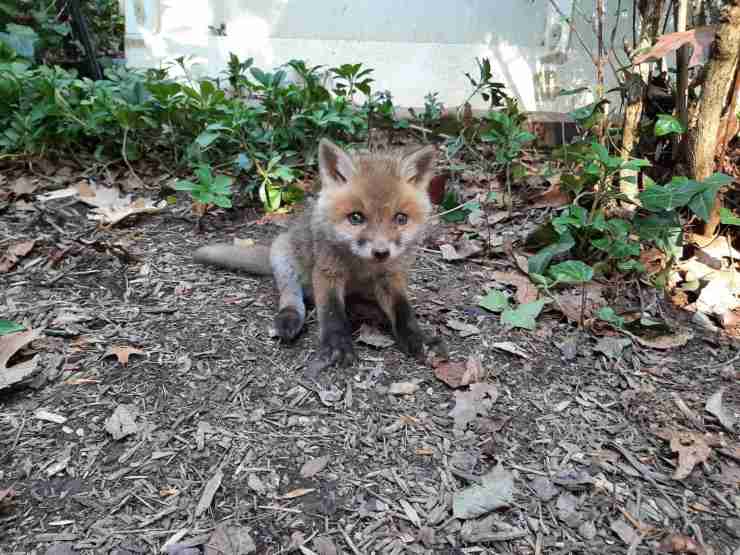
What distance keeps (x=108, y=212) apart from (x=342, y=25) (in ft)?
11.3

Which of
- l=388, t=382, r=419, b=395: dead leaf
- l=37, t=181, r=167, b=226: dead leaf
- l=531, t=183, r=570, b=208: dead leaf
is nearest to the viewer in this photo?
l=388, t=382, r=419, b=395: dead leaf

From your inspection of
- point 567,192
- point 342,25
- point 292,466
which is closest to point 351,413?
point 292,466

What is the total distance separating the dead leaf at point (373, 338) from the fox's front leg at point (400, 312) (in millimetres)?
57

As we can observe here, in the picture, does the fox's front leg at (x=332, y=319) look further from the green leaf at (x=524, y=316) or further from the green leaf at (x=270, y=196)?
the green leaf at (x=270, y=196)

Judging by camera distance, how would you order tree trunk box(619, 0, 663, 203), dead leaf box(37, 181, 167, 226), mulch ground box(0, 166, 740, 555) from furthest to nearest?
dead leaf box(37, 181, 167, 226)
tree trunk box(619, 0, 663, 203)
mulch ground box(0, 166, 740, 555)

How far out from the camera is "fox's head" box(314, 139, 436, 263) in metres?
2.35

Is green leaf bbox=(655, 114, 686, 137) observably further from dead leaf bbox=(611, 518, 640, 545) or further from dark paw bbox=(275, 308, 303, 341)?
dark paw bbox=(275, 308, 303, 341)

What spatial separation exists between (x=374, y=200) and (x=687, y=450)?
162cm

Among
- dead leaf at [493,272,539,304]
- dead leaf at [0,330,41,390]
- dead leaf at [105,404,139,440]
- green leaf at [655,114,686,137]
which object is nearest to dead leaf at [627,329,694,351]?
dead leaf at [493,272,539,304]

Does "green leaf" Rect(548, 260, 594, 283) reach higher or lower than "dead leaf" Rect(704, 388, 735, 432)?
higher

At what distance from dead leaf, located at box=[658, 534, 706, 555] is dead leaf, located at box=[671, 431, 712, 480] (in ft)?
0.93

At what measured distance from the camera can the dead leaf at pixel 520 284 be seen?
2.86 m

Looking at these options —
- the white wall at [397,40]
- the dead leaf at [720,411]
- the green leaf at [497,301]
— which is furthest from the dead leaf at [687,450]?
the white wall at [397,40]

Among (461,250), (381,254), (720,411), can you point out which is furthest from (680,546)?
(461,250)
